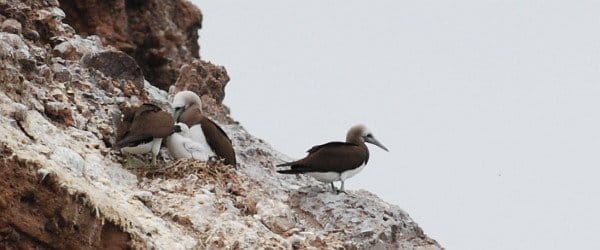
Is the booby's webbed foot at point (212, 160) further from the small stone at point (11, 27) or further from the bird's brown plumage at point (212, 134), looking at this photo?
the small stone at point (11, 27)

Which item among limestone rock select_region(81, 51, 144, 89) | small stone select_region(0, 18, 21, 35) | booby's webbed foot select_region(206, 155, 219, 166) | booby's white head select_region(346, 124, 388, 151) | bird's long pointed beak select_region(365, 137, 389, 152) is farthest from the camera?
bird's long pointed beak select_region(365, 137, 389, 152)

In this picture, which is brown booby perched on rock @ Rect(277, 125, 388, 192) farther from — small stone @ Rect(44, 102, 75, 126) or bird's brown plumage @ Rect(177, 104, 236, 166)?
small stone @ Rect(44, 102, 75, 126)

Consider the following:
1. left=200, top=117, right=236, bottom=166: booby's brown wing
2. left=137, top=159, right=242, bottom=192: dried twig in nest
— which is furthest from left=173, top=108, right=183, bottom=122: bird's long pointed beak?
left=137, top=159, right=242, bottom=192: dried twig in nest

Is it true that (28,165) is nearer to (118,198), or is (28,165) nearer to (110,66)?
(118,198)

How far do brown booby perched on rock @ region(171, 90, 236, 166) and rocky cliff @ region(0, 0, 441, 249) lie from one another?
50cm

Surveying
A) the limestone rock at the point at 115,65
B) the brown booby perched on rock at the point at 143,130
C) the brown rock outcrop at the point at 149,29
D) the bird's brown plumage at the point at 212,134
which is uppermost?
the brown rock outcrop at the point at 149,29

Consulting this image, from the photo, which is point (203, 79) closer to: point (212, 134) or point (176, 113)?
point (176, 113)

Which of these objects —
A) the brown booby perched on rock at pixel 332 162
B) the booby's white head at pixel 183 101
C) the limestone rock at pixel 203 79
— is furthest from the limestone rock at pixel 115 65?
the brown booby perched on rock at pixel 332 162

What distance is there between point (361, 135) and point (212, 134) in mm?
2582

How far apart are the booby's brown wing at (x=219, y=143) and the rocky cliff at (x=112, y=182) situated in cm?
46

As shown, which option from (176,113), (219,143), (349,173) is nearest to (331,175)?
(349,173)

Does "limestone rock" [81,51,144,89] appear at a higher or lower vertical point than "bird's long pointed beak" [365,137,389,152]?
lower

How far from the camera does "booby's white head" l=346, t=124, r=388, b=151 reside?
1662cm

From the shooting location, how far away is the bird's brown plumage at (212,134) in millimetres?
15023
